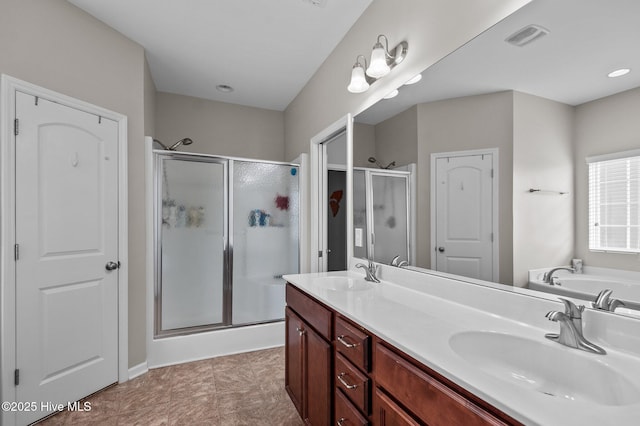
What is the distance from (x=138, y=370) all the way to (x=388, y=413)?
2.32m

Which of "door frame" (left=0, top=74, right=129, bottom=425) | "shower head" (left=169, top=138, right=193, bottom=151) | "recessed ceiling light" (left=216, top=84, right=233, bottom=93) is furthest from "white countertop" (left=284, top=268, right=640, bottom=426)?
"recessed ceiling light" (left=216, top=84, right=233, bottom=93)

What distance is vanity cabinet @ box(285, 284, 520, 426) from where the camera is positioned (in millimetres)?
748

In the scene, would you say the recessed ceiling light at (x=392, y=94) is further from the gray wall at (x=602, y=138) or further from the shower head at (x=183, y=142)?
the shower head at (x=183, y=142)

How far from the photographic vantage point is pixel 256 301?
309 cm

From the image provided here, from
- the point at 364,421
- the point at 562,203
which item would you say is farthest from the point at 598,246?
the point at 364,421

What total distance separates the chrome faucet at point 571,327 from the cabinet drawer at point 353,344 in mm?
581

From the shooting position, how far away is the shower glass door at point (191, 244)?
2719mm

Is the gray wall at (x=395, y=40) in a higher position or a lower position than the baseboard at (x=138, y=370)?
higher

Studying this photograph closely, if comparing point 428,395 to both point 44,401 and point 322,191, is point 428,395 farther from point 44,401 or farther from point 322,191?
point 44,401

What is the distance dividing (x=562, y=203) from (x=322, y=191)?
6.52 feet

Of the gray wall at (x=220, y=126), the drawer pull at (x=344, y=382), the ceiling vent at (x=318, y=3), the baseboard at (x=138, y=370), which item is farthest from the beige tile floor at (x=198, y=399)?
the ceiling vent at (x=318, y=3)

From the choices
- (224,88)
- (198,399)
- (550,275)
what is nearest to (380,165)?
(550,275)

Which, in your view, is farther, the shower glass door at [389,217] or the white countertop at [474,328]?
the shower glass door at [389,217]

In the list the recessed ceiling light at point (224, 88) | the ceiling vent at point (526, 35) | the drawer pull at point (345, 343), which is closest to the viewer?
the ceiling vent at point (526, 35)
